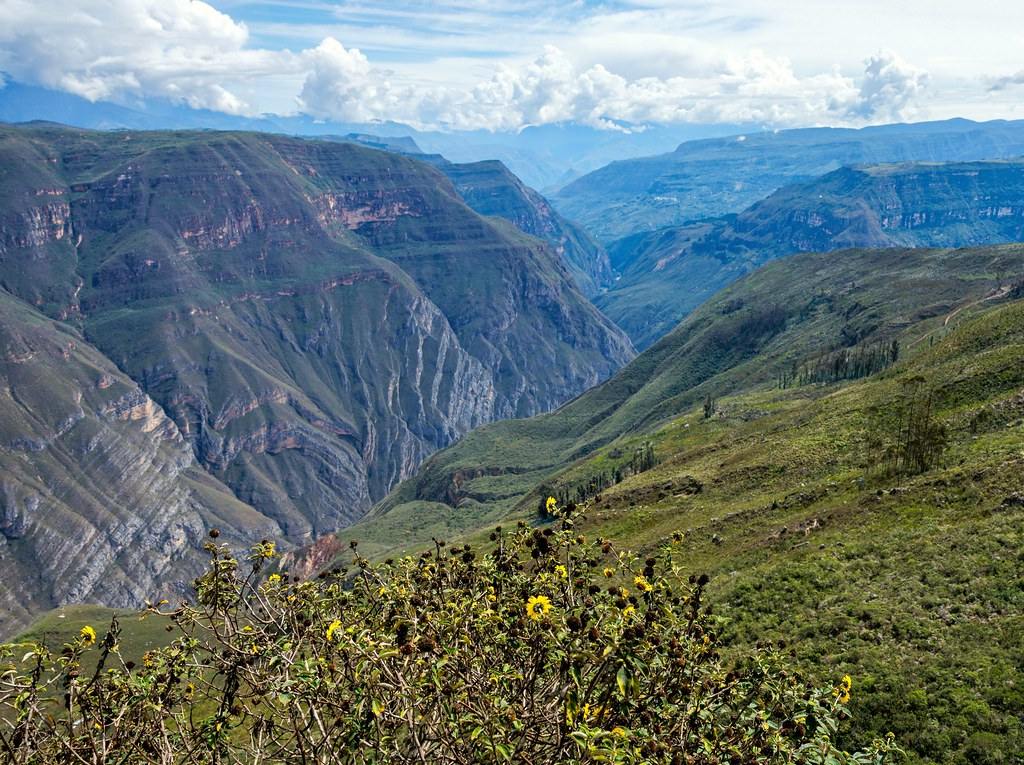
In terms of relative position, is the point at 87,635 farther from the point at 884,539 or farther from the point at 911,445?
the point at 911,445

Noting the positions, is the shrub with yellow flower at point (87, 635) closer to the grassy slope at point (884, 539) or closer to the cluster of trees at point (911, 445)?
the grassy slope at point (884, 539)

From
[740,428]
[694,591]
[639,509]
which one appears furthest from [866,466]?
[694,591]

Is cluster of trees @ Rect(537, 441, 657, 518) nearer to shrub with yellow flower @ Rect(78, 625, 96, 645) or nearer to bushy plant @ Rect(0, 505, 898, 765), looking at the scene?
bushy plant @ Rect(0, 505, 898, 765)

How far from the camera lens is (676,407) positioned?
185 metres

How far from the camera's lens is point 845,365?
134000mm

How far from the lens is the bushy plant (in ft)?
33.0

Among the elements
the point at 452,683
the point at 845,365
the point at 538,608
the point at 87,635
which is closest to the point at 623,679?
the point at 538,608

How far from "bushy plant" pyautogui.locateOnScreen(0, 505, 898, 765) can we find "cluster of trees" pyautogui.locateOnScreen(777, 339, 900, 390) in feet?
384

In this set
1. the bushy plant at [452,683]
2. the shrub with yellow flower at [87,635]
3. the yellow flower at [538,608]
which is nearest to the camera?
the yellow flower at [538,608]

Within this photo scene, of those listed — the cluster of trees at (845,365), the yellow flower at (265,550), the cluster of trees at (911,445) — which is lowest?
the cluster of trees at (845,365)

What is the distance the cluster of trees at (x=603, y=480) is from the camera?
11579 centimetres

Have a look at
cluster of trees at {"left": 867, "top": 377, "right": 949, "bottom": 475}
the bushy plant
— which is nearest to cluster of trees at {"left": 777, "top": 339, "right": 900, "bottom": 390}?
cluster of trees at {"left": 867, "top": 377, "right": 949, "bottom": 475}

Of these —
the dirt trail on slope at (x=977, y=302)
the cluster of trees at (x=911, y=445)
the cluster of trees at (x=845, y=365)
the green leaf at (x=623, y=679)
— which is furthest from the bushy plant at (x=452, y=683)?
the dirt trail on slope at (x=977, y=302)

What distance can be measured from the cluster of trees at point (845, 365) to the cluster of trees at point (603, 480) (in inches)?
1478
